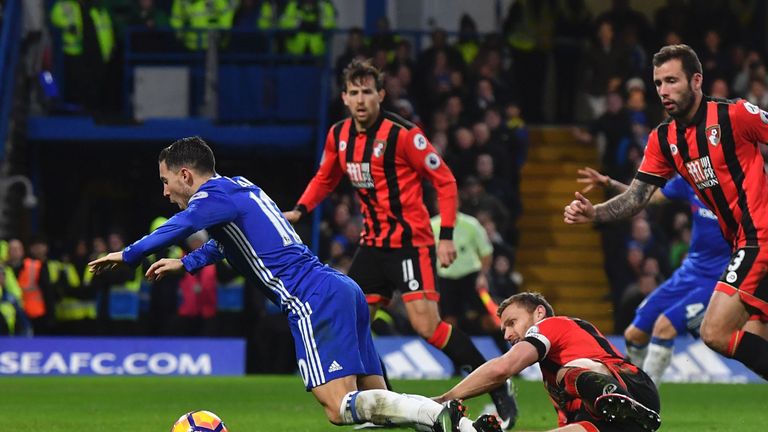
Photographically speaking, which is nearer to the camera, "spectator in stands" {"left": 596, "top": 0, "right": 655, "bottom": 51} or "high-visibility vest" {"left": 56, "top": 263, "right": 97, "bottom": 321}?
"high-visibility vest" {"left": 56, "top": 263, "right": 97, "bottom": 321}

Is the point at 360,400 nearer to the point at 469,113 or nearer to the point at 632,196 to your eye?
the point at 632,196

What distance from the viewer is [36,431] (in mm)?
10672

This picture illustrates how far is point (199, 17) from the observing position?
22828 mm

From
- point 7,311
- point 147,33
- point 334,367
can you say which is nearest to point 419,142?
point 334,367

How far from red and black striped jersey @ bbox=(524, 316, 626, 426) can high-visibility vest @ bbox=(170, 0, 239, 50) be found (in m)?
15.4

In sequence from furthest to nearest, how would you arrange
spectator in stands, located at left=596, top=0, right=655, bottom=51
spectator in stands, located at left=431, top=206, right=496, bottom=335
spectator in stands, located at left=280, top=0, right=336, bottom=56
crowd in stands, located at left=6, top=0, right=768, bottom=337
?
spectator in stands, located at left=596, top=0, right=655, bottom=51, spectator in stands, located at left=280, top=0, right=336, bottom=56, crowd in stands, located at left=6, top=0, right=768, bottom=337, spectator in stands, located at left=431, top=206, right=496, bottom=335

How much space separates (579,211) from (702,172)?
0.79m

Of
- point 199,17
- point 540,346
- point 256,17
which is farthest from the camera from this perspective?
point 256,17

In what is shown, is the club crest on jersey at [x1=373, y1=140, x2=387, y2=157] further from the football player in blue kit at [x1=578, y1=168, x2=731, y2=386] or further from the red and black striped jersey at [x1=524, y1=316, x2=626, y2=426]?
the red and black striped jersey at [x1=524, y1=316, x2=626, y2=426]

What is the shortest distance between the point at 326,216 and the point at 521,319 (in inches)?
500

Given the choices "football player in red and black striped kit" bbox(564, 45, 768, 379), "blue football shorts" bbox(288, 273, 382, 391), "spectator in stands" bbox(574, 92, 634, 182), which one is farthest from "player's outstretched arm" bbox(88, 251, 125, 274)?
"spectator in stands" bbox(574, 92, 634, 182)

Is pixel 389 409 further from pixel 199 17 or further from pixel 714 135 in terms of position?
pixel 199 17

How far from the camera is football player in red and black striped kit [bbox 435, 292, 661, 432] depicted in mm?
7684

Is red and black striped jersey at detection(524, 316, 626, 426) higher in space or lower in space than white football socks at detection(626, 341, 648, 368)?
higher
